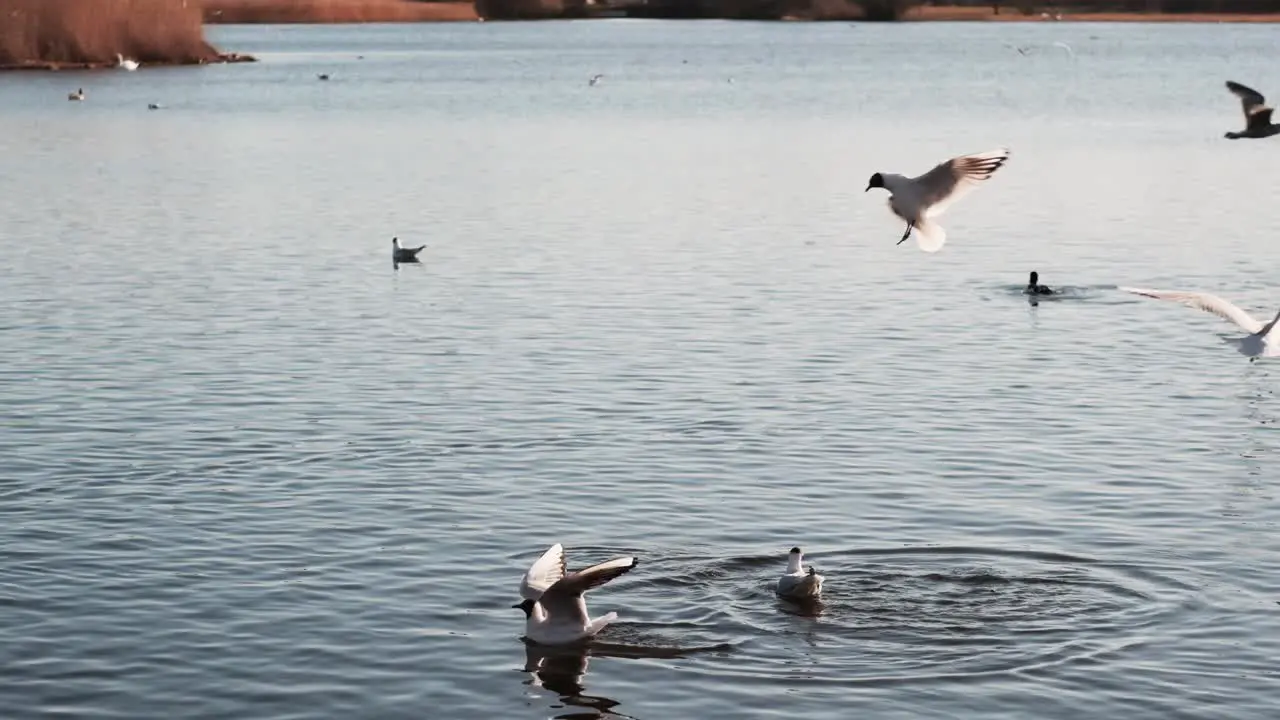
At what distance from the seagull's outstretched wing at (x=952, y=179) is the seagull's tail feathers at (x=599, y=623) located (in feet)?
19.5

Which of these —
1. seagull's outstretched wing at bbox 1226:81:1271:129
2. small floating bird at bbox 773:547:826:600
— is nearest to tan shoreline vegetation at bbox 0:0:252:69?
seagull's outstretched wing at bbox 1226:81:1271:129

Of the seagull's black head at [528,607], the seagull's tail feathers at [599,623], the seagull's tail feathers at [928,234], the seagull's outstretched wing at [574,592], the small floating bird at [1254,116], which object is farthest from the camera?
the small floating bird at [1254,116]

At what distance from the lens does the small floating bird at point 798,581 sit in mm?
15133

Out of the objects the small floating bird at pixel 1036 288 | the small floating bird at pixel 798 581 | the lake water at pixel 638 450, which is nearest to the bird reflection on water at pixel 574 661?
the lake water at pixel 638 450

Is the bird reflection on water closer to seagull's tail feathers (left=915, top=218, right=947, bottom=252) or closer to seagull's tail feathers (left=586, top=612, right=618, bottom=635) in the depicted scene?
seagull's tail feathers (left=586, top=612, right=618, bottom=635)

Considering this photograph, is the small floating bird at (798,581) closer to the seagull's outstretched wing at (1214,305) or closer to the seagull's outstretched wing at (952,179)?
the seagull's outstretched wing at (952,179)

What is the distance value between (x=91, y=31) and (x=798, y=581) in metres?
98.4

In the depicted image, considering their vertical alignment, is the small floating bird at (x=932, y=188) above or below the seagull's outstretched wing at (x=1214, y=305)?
above

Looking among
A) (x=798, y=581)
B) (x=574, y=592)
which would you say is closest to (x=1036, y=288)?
(x=798, y=581)

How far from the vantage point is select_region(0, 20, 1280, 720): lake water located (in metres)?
14.3

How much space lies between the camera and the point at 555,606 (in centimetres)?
1455

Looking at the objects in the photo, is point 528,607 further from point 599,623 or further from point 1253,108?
point 1253,108

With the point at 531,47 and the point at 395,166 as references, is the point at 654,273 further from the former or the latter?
the point at 531,47

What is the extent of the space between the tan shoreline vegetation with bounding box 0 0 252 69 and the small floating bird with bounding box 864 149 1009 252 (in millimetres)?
88504
